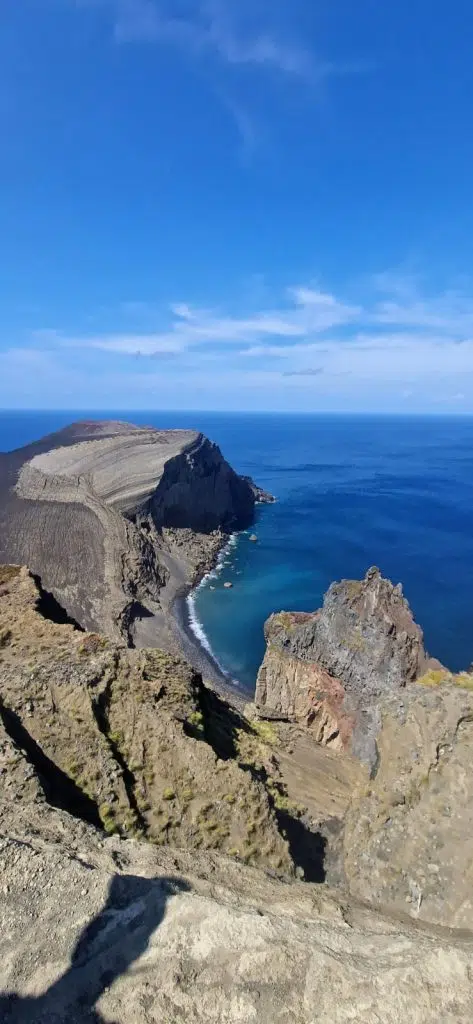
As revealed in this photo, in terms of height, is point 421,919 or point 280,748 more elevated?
point 421,919

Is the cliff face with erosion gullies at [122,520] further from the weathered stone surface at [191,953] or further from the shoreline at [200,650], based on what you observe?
the weathered stone surface at [191,953]

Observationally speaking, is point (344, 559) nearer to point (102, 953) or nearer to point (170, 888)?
point (170, 888)

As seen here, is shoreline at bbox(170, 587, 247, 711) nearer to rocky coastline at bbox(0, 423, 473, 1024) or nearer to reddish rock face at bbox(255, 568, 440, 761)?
reddish rock face at bbox(255, 568, 440, 761)

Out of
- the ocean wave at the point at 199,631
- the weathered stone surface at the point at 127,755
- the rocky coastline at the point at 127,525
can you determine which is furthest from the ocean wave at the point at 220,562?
the weathered stone surface at the point at 127,755

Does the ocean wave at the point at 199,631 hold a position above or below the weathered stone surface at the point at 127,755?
below

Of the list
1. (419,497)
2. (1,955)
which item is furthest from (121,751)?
(419,497)

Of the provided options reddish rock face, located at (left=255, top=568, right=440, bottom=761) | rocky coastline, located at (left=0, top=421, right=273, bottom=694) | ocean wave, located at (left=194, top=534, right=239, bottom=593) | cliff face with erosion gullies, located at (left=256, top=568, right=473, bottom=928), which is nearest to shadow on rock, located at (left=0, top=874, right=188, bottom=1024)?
cliff face with erosion gullies, located at (left=256, top=568, right=473, bottom=928)

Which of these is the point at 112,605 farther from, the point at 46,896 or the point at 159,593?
the point at 46,896
